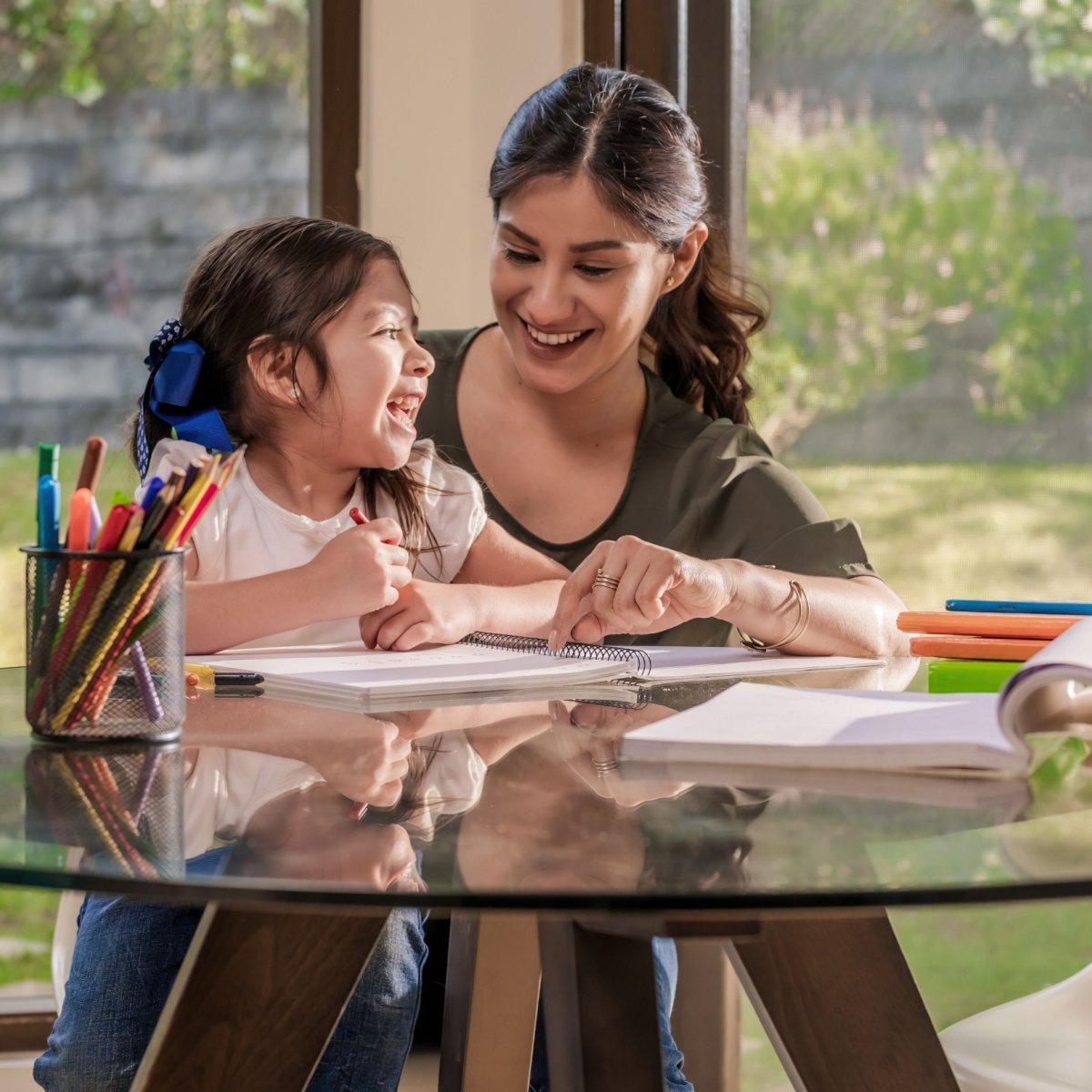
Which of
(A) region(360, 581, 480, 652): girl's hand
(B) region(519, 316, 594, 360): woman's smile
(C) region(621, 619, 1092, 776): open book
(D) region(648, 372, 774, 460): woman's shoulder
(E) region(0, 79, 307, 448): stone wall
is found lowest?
(A) region(360, 581, 480, 652): girl's hand

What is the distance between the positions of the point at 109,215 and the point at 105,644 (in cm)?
154

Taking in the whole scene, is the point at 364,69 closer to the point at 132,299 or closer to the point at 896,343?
the point at 132,299

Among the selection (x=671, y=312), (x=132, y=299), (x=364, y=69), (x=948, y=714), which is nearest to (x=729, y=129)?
(x=671, y=312)

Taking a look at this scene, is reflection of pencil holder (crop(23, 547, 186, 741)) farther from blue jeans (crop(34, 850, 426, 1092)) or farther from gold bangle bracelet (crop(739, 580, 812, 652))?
gold bangle bracelet (crop(739, 580, 812, 652))

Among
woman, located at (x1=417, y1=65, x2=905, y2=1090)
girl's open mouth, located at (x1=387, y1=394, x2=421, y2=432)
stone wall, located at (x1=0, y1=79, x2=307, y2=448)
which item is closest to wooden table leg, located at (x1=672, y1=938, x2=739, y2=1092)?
woman, located at (x1=417, y1=65, x2=905, y2=1090)

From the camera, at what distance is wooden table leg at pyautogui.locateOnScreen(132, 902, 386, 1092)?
888 millimetres

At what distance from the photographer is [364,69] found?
85.3 inches

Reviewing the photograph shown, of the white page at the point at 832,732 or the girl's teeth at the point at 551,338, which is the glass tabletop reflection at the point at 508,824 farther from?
the girl's teeth at the point at 551,338

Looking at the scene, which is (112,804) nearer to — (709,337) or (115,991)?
(115,991)

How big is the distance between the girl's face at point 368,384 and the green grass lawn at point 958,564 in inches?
27.2

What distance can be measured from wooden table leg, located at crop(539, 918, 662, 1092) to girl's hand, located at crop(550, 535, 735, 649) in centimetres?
46

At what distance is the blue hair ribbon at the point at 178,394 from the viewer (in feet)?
5.14

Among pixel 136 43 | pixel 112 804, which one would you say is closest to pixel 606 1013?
pixel 112 804

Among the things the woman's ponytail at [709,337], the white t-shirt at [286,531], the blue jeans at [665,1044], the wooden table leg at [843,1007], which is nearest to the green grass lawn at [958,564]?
the woman's ponytail at [709,337]
